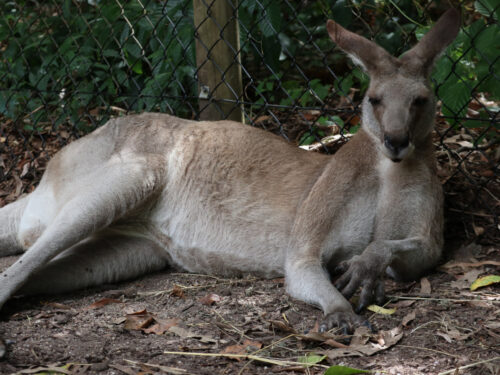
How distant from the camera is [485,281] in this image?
3180 millimetres

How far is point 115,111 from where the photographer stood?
5926 millimetres

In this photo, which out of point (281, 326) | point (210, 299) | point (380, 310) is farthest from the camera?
point (210, 299)

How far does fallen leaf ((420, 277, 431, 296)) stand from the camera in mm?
3203

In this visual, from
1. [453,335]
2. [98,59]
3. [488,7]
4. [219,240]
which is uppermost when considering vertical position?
[98,59]

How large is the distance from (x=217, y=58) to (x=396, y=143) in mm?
2027

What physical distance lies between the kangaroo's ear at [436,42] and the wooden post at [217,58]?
Answer: 1.66m

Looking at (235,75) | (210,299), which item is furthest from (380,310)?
(235,75)

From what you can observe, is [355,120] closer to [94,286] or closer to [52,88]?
[94,286]

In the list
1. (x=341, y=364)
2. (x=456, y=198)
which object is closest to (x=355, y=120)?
(x=456, y=198)

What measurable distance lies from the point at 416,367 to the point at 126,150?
7.44 ft

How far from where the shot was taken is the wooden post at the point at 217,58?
4.49 metres

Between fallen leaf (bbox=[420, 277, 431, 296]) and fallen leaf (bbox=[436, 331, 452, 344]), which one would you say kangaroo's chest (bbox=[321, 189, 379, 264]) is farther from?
fallen leaf (bbox=[436, 331, 452, 344])

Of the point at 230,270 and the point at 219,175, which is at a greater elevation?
the point at 219,175

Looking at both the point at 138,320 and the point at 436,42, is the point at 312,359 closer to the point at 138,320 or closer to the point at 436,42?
the point at 138,320
